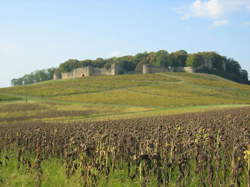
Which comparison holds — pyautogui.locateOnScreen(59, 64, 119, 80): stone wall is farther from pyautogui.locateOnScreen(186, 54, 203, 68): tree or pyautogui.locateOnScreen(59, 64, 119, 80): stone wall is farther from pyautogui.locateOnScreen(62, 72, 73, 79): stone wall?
pyautogui.locateOnScreen(186, 54, 203, 68): tree

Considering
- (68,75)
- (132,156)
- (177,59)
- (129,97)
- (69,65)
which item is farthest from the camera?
(69,65)

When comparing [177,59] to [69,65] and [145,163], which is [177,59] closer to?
[69,65]

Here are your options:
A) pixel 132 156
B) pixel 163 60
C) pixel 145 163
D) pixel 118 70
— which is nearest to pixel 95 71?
pixel 118 70

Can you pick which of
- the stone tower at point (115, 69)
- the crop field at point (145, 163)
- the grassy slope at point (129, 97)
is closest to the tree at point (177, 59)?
→ the grassy slope at point (129, 97)

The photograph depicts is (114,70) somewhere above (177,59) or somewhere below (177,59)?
below

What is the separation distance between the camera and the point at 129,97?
83.2 metres

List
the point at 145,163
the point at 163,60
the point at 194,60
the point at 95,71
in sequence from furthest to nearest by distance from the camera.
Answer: the point at 163,60, the point at 194,60, the point at 95,71, the point at 145,163

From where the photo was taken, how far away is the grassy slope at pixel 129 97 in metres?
59.1

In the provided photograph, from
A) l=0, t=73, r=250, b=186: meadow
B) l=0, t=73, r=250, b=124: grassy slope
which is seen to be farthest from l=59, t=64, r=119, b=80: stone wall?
l=0, t=73, r=250, b=186: meadow

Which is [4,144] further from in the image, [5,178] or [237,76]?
[237,76]

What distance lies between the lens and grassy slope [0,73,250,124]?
59125mm

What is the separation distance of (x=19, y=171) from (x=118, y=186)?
15.1 feet

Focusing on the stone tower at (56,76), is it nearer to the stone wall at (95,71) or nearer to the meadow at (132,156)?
the stone wall at (95,71)

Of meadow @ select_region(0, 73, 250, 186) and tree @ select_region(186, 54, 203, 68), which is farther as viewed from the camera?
tree @ select_region(186, 54, 203, 68)
